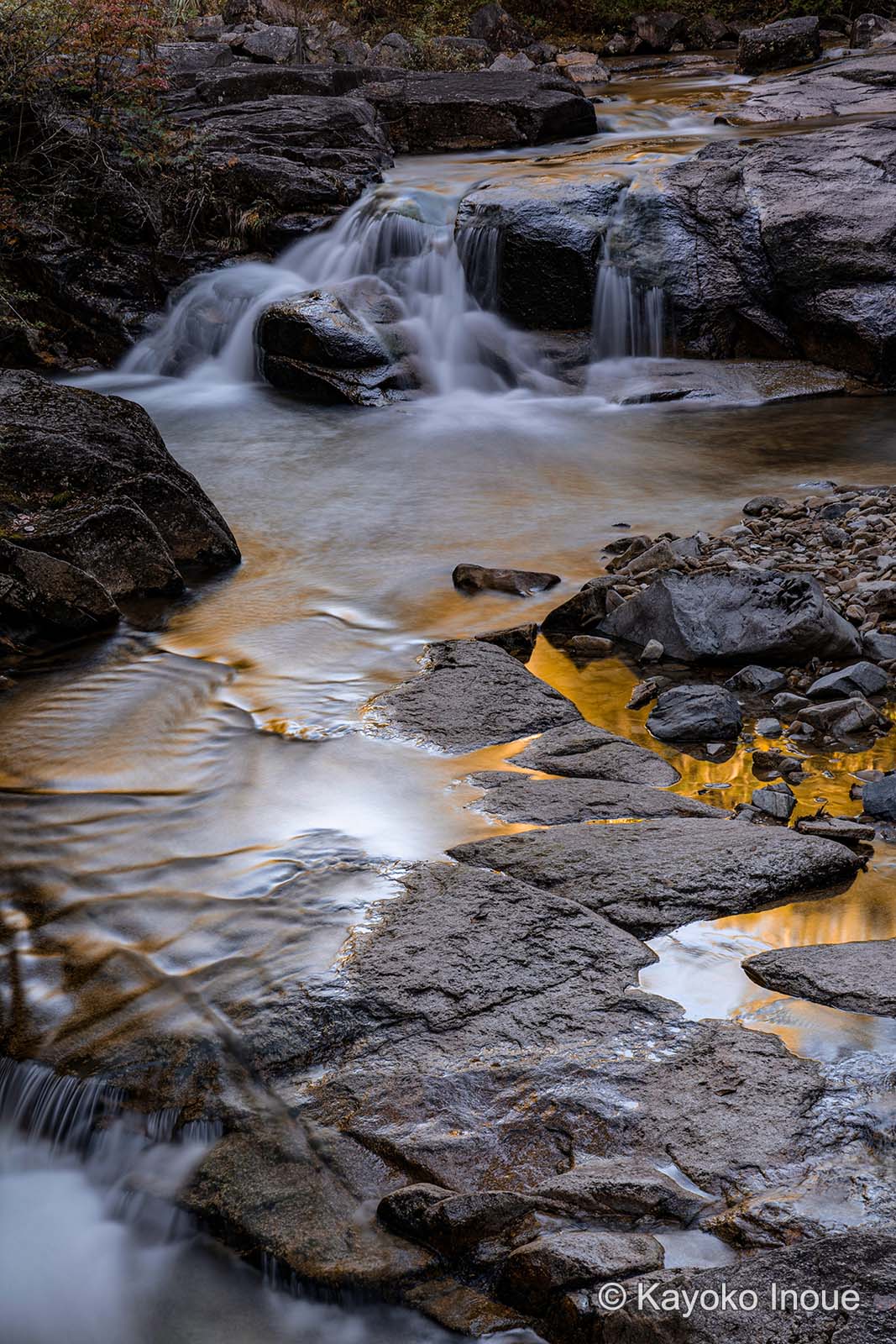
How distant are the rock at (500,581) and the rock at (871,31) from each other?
16809 millimetres

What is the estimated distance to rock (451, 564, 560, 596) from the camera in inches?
226

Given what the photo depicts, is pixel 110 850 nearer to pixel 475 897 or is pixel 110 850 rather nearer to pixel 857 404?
pixel 475 897

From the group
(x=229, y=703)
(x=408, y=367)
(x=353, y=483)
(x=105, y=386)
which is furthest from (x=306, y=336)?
(x=229, y=703)

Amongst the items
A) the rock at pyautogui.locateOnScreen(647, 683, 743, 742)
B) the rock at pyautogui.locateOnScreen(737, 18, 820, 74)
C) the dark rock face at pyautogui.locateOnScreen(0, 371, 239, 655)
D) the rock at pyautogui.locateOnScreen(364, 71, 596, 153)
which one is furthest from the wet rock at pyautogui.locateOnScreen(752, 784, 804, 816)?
the rock at pyautogui.locateOnScreen(737, 18, 820, 74)

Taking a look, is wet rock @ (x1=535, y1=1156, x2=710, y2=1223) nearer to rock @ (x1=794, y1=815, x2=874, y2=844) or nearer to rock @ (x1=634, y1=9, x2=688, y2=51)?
rock @ (x1=794, y1=815, x2=874, y2=844)

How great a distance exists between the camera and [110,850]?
134 inches

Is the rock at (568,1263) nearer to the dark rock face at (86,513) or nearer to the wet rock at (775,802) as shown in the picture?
the wet rock at (775,802)

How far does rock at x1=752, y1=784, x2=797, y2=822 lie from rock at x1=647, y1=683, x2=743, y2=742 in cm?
52

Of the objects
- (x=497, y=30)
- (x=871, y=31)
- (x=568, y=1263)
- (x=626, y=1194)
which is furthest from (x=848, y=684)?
(x=497, y=30)

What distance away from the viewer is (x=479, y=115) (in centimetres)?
1398

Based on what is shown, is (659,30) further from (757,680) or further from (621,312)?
(757,680)

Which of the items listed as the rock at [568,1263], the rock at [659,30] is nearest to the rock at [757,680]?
the rock at [568,1263]

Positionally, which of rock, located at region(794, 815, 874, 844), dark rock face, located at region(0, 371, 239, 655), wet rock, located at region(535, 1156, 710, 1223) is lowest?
rock, located at region(794, 815, 874, 844)

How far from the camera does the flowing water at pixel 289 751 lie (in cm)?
229
